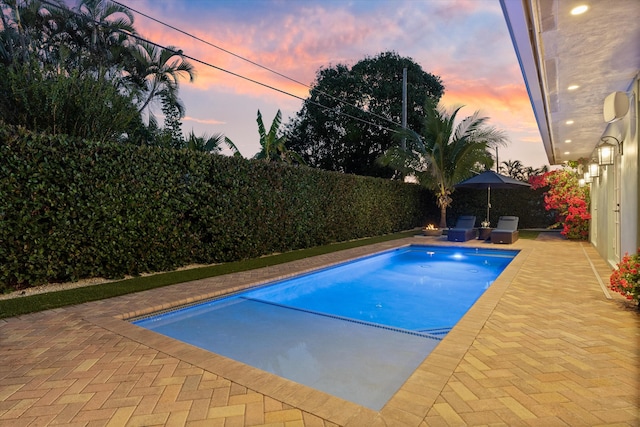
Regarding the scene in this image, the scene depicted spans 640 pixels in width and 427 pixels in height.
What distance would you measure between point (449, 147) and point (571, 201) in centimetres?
551

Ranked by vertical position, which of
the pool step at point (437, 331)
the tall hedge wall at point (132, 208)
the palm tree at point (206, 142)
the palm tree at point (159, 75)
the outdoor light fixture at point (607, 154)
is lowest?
the pool step at point (437, 331)

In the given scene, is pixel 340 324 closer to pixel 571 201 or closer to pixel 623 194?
pixel 623 194

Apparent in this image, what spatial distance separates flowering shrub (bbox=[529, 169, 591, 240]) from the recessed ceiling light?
12.3 m

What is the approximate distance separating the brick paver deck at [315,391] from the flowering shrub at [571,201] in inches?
412

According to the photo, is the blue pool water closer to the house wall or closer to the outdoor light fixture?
the house wall

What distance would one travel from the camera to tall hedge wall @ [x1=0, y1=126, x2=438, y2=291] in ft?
20.2

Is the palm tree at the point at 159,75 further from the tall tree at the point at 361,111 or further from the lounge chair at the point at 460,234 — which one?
the lounge chair at the point at 460,234

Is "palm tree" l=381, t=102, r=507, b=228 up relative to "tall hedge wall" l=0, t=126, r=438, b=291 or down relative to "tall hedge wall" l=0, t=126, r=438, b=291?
up

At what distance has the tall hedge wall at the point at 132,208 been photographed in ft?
20.2

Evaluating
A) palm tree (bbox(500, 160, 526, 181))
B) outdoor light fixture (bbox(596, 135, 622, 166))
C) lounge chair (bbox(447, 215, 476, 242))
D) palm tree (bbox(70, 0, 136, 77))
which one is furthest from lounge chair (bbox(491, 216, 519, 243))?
palm tree (bbox(500, 160, 526, 181))

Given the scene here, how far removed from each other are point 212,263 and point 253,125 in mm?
9602

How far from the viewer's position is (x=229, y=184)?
973 cm

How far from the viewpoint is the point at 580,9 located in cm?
384

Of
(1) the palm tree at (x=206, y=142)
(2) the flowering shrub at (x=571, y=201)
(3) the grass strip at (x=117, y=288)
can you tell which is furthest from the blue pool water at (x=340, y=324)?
(1) the palm tree at (x=206, y=142)
